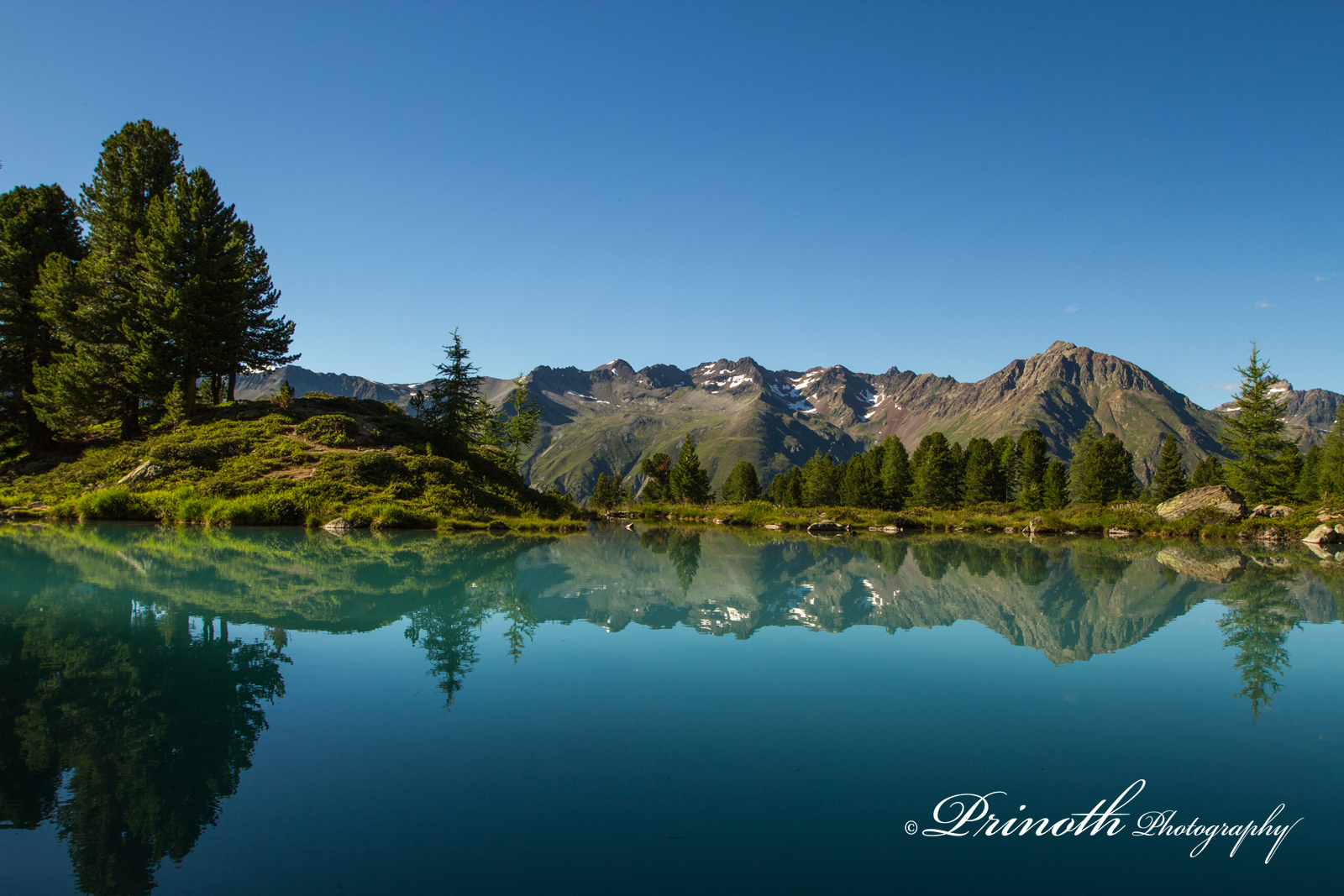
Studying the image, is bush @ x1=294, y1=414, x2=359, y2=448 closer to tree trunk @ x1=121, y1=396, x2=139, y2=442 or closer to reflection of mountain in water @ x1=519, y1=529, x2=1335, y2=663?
tree trunk @ x1=121, y1=396, x2=139, y2=442

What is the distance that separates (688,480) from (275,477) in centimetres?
5152

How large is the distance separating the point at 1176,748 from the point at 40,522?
104 ft

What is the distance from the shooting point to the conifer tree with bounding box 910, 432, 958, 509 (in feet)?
222

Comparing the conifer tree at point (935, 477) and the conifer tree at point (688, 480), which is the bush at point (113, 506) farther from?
the conifer tree at point (935, 477)

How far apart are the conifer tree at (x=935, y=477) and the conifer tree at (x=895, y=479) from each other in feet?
2.90

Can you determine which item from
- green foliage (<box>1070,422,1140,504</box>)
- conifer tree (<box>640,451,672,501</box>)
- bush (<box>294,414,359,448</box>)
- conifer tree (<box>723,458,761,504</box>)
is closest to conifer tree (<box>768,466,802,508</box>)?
conifer tree (<box>723,458,761,504</box>)

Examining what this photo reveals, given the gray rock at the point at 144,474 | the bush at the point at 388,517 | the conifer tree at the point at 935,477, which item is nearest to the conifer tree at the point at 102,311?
the gray rock at the point at 144,474

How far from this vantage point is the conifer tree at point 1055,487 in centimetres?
5966

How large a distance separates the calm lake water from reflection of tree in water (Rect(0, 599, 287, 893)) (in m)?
0.03

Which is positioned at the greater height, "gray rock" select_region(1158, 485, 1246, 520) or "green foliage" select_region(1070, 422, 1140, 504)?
"green foliage" select_region(1070, 422, 1140, 504)

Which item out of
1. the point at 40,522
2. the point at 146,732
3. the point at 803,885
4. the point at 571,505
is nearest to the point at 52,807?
the point at 146,732

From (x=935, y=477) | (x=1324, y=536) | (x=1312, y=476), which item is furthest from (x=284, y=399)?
(x=1312, y=476)

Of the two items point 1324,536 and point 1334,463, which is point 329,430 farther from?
point 1334,463

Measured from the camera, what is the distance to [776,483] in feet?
310
